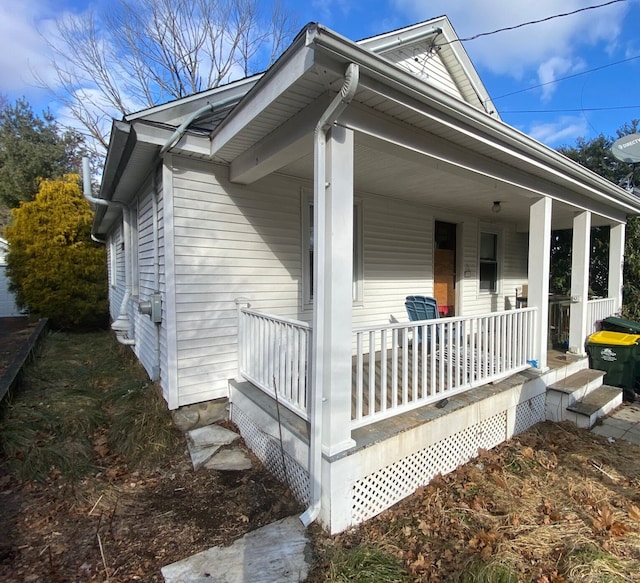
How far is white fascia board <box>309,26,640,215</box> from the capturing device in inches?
80.7

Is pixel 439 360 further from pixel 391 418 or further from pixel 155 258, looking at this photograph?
pixel 155 258

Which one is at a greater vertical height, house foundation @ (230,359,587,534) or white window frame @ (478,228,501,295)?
white window frame @ (478,228,501,295)

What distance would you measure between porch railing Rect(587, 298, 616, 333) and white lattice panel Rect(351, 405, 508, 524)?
11.1 ft

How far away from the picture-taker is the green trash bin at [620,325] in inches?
233

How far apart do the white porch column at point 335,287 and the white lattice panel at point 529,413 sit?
8.53ft

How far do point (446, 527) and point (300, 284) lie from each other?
2927 mm

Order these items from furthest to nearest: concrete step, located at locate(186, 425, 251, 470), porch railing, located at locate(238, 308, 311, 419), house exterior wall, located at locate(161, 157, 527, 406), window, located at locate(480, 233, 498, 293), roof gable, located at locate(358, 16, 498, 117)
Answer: window, located at locate(480, 233, 498, 293)
roof gable, located at locate(358, 16, 498, 117)
house exterior wall, located at locate(161, 157, 527, 406)
concrete step, located at locate(186, 425, 251, 470)
porch railing, located at locate(238, 308, 311, 419)

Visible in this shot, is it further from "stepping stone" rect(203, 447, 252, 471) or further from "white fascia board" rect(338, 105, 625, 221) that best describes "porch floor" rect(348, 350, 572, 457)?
"white fascia board" rect(338, 105, 625, 221)

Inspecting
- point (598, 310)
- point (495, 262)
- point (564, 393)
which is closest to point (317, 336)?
point (564, 393)

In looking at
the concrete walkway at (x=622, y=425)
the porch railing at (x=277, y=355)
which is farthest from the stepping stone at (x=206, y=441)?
the concrete walkway at (x=622, y=425)

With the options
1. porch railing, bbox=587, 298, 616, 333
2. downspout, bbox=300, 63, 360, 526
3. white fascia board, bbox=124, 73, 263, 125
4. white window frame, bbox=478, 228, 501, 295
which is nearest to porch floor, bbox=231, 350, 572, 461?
downspout, bbox=300, 63, 360, 526

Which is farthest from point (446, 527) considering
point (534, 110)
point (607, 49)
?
point (534, 110)

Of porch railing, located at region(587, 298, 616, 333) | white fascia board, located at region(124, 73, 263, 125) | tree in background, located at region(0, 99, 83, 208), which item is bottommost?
porch railing, located at region(587, 298, 616, 333)

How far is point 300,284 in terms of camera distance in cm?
459
